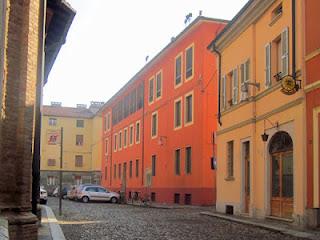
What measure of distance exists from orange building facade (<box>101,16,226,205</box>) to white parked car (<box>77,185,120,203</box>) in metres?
2.42

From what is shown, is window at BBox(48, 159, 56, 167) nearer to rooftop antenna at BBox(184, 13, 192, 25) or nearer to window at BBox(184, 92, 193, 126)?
rooftop antenna at BBox(184, 13, 192, 25)

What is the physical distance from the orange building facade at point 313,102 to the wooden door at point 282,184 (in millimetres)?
1898

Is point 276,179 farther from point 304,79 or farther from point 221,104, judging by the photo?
point 221,104

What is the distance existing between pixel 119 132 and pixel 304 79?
40597mm

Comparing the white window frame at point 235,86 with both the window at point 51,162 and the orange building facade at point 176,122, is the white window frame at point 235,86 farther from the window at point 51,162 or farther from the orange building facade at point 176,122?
the window at point 51,162

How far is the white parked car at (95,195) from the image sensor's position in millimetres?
44719

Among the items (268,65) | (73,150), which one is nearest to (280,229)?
(268,65)

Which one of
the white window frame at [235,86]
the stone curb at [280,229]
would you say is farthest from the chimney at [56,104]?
the stone curb at [280,229]

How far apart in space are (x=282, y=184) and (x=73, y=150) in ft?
221

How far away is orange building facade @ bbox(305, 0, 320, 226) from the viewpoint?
16891 mm

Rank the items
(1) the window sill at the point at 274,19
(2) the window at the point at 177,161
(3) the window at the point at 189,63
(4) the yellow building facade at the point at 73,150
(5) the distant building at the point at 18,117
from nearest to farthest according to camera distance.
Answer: (5) the distant building at the point at 18,117, (1) the window sill at the point at 274,19, (3) the window at the point at 189,63, (2) the window at the point at 177,161, (4) the yellow building facade at the point at 73,150

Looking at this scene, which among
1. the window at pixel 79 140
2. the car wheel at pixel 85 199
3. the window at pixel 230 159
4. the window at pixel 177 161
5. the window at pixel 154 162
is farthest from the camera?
the window at pixel 79 140

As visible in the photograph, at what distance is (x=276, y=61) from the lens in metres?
20.9

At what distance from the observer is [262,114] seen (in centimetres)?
2184
